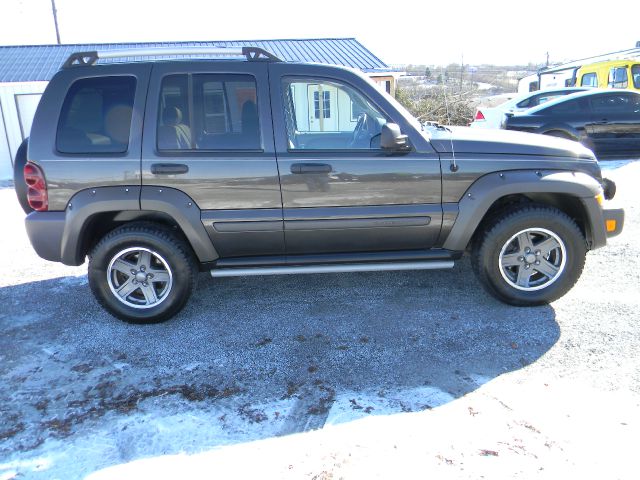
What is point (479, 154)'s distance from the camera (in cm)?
388

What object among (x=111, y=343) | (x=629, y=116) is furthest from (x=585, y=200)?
(x=629, y=116)

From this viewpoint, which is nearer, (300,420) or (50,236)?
(300,420)

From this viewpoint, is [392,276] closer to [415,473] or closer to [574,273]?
[574,273]

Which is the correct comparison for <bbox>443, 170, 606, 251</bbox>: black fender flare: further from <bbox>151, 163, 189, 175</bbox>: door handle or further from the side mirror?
<bbox>151, 163, 189, 175</bbox>: door handle

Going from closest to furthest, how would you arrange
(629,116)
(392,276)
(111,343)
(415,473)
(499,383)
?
(415,473) < (499,383) < (111,343) < (392,276) < (629,116)

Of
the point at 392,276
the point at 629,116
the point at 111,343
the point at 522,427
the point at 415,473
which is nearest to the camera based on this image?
the point at 415,473

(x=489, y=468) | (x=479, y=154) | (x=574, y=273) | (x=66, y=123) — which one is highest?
(x=66, y=123)

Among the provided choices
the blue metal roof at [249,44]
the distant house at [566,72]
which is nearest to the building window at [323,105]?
the blue metal roof at [249,44]

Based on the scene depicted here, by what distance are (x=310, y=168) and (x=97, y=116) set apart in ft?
5.32

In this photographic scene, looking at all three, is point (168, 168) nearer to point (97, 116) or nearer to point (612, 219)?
point (97, 116)

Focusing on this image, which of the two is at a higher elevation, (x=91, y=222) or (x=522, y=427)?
(x=91, y=222)

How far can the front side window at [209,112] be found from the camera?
380cm

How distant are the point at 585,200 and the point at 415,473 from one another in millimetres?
2598

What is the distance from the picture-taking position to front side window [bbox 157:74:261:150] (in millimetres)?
3805
